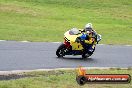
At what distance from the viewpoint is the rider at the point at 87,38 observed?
1719 centimetres

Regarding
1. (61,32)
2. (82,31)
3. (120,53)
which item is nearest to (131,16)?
(61,32)

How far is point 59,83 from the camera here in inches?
450

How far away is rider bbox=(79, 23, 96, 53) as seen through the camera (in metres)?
17.2

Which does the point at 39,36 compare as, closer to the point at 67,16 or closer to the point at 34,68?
the point at 34,68

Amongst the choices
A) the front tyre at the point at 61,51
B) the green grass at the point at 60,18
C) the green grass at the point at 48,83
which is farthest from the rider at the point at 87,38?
the green grass at the point at 60,18

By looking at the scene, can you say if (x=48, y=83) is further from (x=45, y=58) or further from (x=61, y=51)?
(x=61, y=51)

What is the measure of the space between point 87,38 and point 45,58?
5.84ft

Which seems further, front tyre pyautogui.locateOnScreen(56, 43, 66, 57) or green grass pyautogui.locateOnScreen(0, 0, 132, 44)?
green grass pyautogui.locateOnScreen(0, 0, 132, 44)

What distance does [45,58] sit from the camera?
16.6m

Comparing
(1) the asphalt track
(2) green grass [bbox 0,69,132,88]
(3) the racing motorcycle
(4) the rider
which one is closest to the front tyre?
(3) the racing motorcycle

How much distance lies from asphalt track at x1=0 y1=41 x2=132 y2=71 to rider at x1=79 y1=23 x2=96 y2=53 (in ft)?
1.62

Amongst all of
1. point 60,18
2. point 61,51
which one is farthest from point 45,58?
point 60,18

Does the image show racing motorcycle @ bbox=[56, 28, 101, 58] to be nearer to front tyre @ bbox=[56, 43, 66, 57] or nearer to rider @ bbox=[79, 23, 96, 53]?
front tyre @ bbox=[56, 43, 66, 57]

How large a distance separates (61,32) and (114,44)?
516 centimetres
